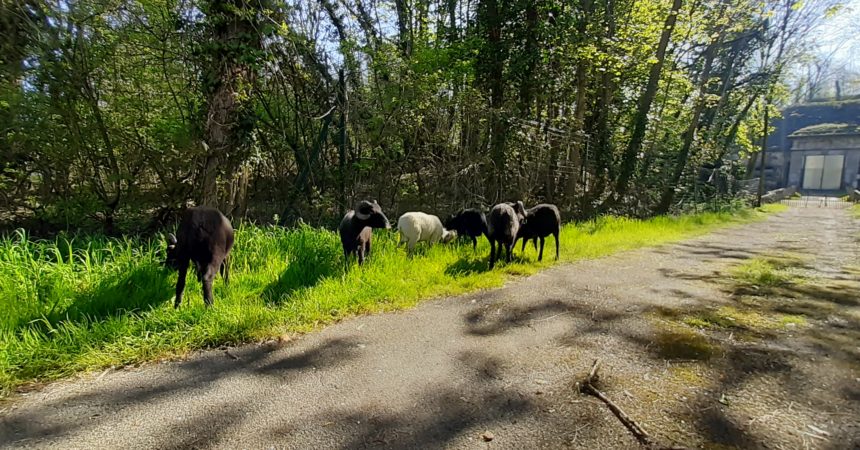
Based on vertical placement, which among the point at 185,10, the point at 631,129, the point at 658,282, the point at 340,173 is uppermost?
the point at 185,10

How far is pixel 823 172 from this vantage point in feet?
139

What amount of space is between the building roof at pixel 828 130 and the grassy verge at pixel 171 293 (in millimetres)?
50102

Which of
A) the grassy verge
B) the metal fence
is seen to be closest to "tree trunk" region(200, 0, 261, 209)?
the grassy verge

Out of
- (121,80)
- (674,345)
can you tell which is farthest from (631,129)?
(121,80)

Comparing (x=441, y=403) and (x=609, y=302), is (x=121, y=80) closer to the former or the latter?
(x=441, y=403)

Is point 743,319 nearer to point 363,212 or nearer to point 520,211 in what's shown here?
point 520,211

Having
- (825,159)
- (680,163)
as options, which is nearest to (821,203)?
(825,159)

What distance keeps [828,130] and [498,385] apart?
54.9 metres

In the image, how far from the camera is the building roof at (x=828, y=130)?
40156 millimetres

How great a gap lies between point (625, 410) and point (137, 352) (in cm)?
369

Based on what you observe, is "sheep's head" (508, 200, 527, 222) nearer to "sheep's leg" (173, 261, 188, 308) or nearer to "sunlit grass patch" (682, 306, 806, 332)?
"sunlit grass patch" (682, 306, 806, 332)

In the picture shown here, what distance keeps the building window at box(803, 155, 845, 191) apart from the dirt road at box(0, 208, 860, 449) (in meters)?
49.9

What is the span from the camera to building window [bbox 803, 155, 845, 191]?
41.0 metres

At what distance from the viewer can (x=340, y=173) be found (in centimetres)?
865
